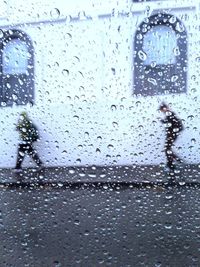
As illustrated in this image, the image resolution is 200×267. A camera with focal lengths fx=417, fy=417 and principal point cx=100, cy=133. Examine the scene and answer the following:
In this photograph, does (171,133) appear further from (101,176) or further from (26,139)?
(26,139)

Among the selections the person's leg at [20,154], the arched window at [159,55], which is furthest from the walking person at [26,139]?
the arched window at [159,55]

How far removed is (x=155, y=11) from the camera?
2354 millimetres

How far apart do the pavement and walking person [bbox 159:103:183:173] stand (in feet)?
0.18

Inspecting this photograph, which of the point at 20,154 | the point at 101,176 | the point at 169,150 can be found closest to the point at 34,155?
the point at 20,154

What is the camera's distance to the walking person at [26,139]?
2.43 meters

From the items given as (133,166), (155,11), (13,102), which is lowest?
(133,166)

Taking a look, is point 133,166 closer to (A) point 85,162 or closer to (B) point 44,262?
(A) point 85,162

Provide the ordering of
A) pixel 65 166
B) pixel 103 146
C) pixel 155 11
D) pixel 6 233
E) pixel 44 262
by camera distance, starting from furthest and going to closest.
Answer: pixel 103 146, pixel 65 166, pixel 155 11, pixel 6 233, pixel 44 262

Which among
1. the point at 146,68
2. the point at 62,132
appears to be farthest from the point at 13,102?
the point at 146,68

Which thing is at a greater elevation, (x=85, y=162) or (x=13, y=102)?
(x=13, y=102)

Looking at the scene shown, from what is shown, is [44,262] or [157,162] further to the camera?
[157,162]

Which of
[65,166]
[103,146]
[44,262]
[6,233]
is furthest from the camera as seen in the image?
[103,146]

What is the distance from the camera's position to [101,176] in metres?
2.64

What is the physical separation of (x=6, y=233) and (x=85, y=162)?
29.0 inches
